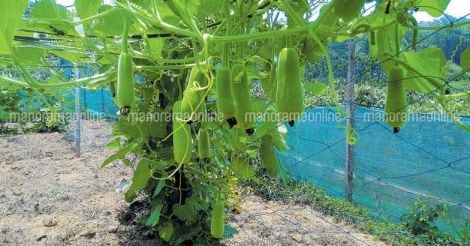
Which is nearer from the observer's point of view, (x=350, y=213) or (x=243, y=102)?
(x=243, y=102)

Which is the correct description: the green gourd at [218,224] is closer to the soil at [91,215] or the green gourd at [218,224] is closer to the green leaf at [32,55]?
the green leaf at [32,55]

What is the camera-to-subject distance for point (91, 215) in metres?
2.85

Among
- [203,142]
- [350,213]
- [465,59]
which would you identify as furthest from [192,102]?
[350,213]

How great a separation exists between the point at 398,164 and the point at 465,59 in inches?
121

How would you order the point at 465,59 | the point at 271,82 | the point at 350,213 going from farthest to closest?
the point at 350,213 < the point at 271,82 < the point at 465,59

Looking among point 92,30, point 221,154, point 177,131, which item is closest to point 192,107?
point 177,131

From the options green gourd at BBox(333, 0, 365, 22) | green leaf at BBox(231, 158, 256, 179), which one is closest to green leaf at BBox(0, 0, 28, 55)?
green gourd at BBox(333, 0, 365, 22)

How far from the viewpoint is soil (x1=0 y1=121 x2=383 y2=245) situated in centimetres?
256

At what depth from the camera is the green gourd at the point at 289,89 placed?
44 cm

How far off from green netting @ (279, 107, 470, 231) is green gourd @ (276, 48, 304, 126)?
2.34m

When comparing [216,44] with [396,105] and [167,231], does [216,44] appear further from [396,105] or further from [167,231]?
[167,231]

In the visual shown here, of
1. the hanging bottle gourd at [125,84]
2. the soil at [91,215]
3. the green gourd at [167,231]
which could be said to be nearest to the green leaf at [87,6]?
the hanging bottle gourd at [125,84]

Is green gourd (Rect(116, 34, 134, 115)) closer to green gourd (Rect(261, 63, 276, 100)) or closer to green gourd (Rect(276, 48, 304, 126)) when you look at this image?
green gourd (Rect(276, 48, 304, 126))

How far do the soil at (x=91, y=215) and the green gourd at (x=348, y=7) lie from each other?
2114mm
